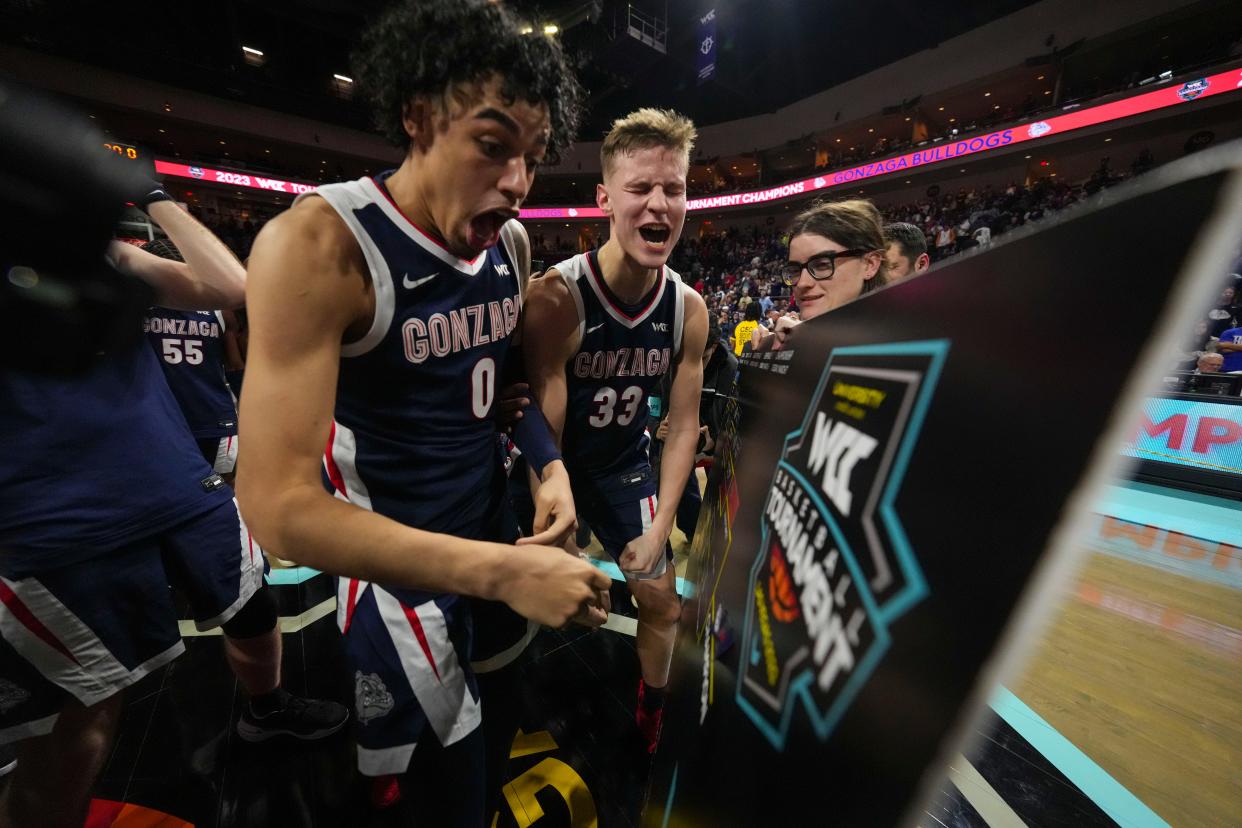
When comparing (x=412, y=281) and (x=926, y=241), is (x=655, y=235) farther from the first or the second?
(x=926, y=241)

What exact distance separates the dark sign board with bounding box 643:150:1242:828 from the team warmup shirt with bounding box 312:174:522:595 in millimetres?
863

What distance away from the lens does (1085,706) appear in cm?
209

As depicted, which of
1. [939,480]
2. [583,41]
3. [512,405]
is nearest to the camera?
[939,480]

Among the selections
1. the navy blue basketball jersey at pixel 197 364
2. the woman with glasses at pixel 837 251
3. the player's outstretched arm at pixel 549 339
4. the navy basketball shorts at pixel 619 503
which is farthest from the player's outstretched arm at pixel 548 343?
the navy blue basketball jersey at pixel 197 364

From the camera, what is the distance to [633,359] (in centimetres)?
201

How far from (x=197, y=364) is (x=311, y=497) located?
101 inches

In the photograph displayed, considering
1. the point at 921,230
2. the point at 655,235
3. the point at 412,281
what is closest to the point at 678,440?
the point at 655,235

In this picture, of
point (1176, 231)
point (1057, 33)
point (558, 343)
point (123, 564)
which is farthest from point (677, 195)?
point (1057, 33)

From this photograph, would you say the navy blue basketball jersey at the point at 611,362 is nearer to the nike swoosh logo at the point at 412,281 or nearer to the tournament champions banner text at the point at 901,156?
the nike swoosh logo at the point at 412,281

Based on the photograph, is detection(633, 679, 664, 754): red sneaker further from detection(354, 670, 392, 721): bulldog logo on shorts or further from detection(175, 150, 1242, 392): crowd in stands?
detection(175, 150, 1242, 392): crowd in stands

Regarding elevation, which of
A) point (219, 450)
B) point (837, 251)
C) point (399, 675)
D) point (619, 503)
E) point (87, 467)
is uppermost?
point (837, 251)

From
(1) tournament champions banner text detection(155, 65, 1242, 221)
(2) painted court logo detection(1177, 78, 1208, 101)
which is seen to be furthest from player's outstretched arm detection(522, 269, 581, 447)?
(2) painted court logo detection(1177, 78, 1208, 101)

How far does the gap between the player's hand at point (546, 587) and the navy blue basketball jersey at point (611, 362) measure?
1.15 meters

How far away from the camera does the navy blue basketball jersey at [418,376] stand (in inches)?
42.8
